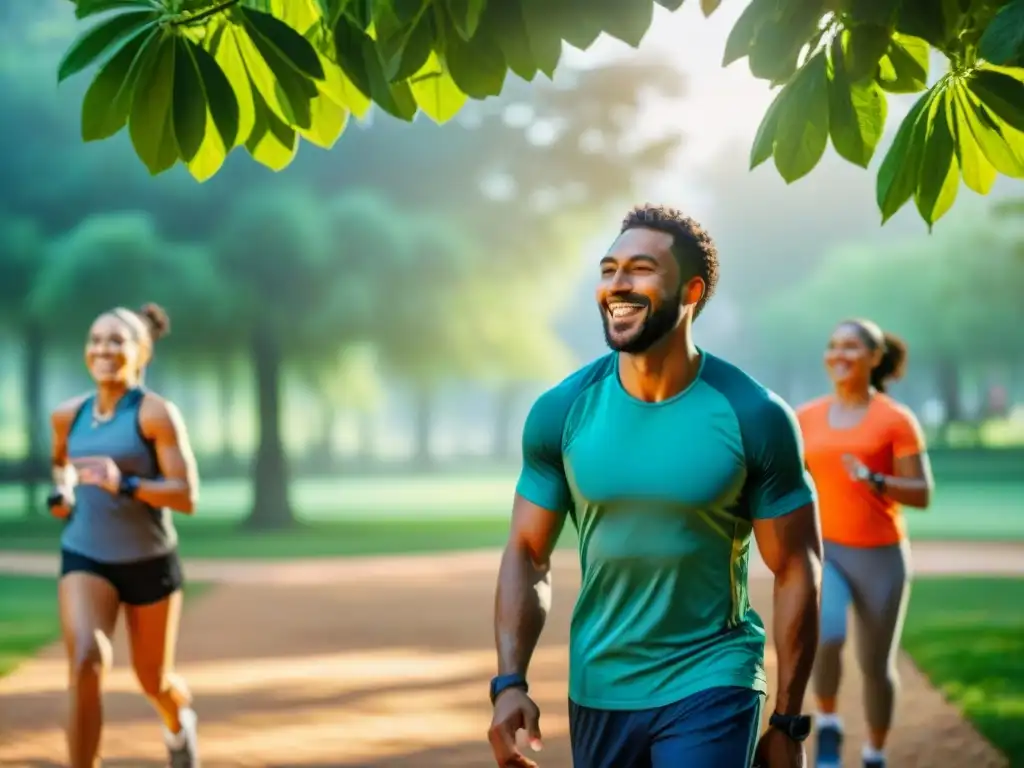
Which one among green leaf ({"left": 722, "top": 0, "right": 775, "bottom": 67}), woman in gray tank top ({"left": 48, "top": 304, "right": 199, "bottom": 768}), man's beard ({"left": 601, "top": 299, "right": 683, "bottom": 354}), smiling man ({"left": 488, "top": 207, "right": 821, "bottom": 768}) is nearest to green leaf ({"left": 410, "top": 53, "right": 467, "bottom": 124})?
smiling man ({"left": 488, "top": 207, "right": 821, "bottom": 768})

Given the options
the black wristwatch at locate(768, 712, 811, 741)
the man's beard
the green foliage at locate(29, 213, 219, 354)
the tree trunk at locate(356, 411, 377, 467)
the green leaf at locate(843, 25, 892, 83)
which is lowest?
the tree trunk at locate(356, 411, 377, 467)

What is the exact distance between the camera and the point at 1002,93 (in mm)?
3066

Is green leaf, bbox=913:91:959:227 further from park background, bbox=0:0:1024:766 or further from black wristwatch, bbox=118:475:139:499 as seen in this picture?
park background, bbox=0:0:1024:766

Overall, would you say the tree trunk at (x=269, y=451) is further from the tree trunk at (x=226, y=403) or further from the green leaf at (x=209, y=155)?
the green leaf at (x=209, y=155)

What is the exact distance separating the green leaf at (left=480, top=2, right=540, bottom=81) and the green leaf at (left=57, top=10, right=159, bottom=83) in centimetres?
69

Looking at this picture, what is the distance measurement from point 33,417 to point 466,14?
3544cm

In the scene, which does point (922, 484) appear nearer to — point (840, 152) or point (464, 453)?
point (840, 152)

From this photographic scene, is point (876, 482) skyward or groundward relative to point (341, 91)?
groundward

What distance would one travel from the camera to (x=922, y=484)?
668cm

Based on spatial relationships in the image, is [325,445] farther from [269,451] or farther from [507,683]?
[507,683]

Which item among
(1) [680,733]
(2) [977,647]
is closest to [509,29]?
(1) [680,733]

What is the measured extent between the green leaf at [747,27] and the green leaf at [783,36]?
3 centimetres

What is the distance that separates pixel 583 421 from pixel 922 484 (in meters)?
3.49

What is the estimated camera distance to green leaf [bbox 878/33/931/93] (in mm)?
3512
